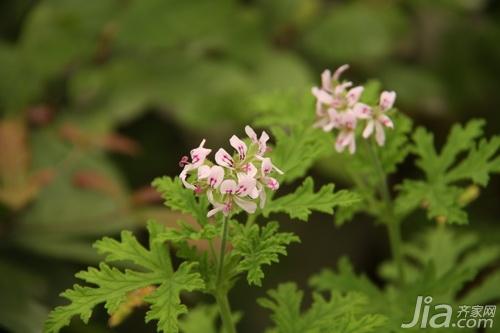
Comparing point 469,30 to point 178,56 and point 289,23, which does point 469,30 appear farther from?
point 178,56

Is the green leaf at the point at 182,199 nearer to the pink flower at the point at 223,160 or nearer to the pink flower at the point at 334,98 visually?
the pink flower at the point at 223,160

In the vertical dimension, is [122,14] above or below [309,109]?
above

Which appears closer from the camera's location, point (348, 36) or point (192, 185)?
point (192, 185)

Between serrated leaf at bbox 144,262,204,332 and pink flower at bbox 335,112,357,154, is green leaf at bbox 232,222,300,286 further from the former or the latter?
pink flower at bbox 335,112,357,154

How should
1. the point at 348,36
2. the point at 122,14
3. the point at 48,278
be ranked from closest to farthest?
the point at 48,278
the point at 122,14
the point at 348,36

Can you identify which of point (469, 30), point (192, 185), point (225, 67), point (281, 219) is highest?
point (469, 30)

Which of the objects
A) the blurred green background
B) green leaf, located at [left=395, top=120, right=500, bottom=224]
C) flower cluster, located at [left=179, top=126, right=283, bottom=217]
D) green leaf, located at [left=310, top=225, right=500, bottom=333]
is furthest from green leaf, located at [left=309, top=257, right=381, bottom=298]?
the blurred green background

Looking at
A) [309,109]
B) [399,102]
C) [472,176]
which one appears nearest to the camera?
[472,176]

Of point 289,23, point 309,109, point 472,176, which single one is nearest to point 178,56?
point 289,23
